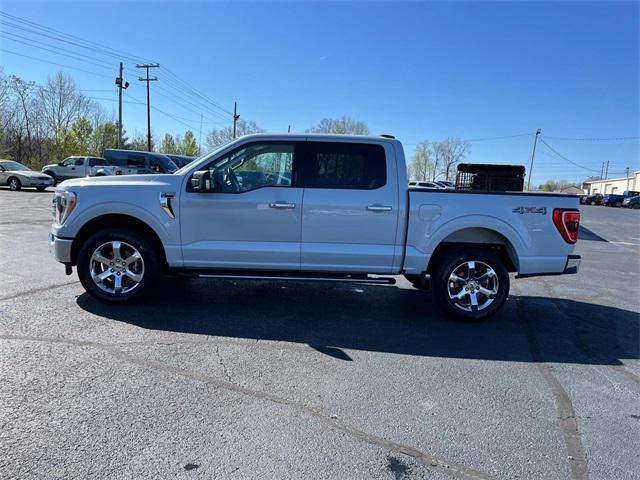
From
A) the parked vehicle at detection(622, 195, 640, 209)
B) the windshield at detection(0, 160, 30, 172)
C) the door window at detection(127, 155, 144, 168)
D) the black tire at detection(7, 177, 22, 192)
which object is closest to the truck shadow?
the door window at detection(127, 155, 144, 168)

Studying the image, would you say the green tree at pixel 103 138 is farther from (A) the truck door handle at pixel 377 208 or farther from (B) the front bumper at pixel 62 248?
(A) the truck door handle at pixel 377 208

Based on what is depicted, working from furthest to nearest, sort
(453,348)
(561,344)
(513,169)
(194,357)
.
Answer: (513,169) → (561,344) → (453,348) → (194,357)

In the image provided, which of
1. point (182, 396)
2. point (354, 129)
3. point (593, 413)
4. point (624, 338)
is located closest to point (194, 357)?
point (182, 396)

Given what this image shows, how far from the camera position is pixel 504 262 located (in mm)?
5602

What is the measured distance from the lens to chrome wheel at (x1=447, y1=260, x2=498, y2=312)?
5246 mm

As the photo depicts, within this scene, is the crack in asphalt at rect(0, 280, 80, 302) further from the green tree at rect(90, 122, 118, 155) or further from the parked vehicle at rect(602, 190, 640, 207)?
the parked vehicle at rect(602, 190, 640, 207)

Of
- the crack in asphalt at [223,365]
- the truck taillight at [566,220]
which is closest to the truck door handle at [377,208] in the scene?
the truck taillight at [566,220]

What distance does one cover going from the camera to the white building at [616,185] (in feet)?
283

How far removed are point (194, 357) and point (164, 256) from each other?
179 cm

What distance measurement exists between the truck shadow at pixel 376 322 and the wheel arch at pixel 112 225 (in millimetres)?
662

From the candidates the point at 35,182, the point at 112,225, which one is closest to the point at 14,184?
the point at 35,182

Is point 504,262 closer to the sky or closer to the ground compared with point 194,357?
closer to the sky

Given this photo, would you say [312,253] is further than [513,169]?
No

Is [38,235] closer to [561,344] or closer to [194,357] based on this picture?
[194,357]
